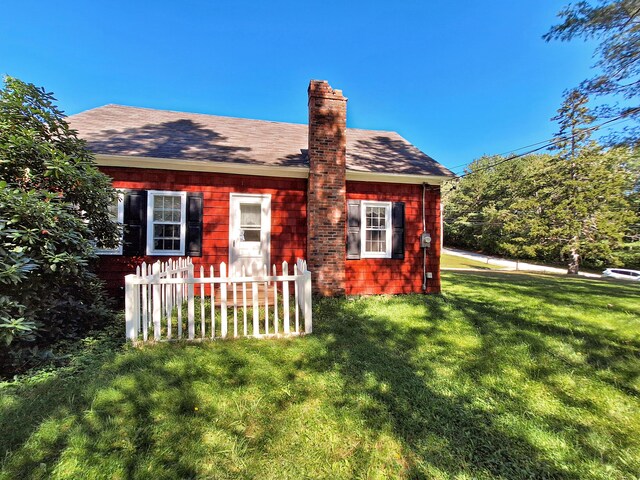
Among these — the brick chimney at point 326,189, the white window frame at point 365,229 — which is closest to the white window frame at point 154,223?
the brick chimney at point 326,189

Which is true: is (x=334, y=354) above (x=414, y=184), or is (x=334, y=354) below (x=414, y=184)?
below

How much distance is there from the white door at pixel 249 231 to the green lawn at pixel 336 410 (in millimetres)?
3046

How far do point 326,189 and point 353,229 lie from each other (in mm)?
1388

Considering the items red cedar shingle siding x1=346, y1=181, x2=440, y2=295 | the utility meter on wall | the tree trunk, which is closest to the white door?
red cedar shingle siding x1=346, y1=181, x2=440, y2=295

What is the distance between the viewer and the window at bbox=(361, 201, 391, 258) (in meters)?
7.40

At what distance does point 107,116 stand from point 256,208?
206 inches

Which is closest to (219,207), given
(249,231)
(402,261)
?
(249,231)

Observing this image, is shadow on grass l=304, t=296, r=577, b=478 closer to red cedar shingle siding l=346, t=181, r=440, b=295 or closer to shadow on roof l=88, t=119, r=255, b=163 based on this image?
red cedar shingle siding l=346, t=181, r=440, b=295

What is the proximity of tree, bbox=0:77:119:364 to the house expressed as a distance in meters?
1.83

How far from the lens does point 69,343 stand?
12.7 ft

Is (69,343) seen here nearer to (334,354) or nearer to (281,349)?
(281,349)

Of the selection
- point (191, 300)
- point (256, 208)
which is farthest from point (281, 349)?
point (256, 208)

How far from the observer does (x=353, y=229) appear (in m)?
7.20

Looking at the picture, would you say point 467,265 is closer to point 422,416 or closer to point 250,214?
point 250,214
